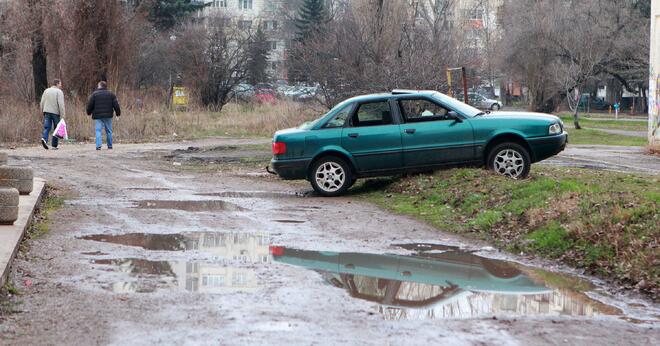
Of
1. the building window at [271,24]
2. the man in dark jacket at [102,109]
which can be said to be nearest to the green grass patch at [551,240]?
the man in dark jacket at [102,109]

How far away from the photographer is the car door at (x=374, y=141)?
1608 centimetres

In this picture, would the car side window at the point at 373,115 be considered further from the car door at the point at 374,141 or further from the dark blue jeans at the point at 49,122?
the dark blue jeans at the point at 49,122

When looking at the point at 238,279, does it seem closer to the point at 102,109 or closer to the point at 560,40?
the point at 102,109

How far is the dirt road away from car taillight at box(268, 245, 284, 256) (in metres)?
0.02

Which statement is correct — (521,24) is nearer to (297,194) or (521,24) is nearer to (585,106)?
(585,106)

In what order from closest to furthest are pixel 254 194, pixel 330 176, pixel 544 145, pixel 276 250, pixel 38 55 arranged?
pixel 276 250
pixel 544 145
pixel 330 176
pixel 254 194
pixel 38 55

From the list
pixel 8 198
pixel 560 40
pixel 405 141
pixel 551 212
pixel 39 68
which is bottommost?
pixel 551 212

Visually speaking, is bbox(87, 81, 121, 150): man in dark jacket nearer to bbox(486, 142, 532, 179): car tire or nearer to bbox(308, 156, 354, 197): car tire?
bbox(308, 156, 354, 197): car tire

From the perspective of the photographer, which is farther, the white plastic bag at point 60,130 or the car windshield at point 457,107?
the white plastic bag at point 60,130

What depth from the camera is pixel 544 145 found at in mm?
15734

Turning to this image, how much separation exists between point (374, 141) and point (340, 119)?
71 centimetres

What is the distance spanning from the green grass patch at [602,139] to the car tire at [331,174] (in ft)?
66.9

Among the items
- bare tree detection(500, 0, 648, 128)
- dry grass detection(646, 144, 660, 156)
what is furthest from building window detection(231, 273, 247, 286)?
bare tree detection(500, 0, 648, 128)

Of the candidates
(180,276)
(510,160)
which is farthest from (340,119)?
(180,276)
